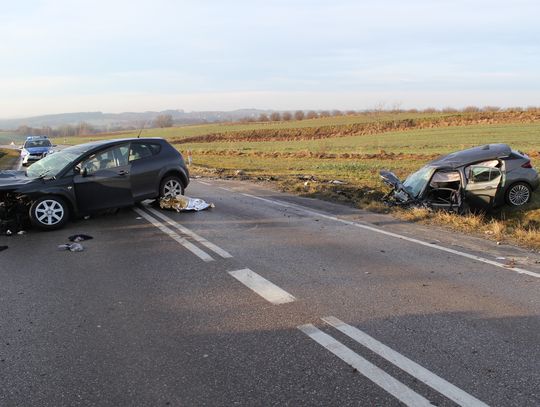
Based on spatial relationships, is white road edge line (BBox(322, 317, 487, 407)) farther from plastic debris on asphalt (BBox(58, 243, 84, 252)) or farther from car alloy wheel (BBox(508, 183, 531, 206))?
car alloy wheel (BBox(508, 183, 531, 206))

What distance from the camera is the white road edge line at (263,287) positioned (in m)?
4.95

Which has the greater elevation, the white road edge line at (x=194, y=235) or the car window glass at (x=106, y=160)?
the car window glass at (x=106, y=160)

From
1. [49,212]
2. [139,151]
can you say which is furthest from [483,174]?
[49,212]

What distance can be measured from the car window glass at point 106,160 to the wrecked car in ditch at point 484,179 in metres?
6.52

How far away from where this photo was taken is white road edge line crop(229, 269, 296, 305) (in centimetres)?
495

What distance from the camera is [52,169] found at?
Result: 30.1 feet

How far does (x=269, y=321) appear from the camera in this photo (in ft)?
14.4

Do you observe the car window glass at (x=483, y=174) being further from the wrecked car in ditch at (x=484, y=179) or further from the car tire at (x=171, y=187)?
the car tire at (x=171, y=187)

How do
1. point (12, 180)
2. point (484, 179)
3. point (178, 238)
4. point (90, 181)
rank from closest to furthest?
point (178, 238) → point (12, 180) → point (90, 181) → point (484, 179)

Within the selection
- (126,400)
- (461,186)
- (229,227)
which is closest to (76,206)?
(229,227)

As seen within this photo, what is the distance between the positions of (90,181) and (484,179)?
327 inches

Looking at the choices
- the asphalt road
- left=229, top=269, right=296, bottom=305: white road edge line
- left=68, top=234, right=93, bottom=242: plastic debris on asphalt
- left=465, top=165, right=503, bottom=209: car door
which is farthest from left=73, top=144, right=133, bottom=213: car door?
left=465, top=165, right=503, bottom=209: car door

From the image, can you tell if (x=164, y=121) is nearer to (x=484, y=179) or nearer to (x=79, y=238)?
(x=484, y=179)

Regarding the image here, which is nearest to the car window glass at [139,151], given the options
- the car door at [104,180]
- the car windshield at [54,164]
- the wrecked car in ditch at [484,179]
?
the car door at [104,180]
